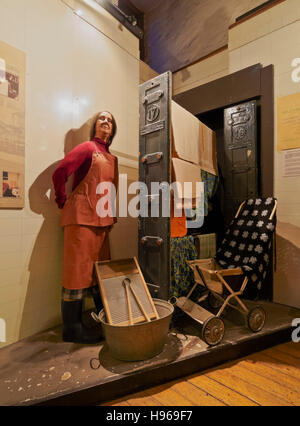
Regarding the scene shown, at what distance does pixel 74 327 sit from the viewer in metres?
1.96

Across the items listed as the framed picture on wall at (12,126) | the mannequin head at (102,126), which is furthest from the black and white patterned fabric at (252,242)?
the framed picture on wall at (12,126)

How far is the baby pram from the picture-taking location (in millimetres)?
2000

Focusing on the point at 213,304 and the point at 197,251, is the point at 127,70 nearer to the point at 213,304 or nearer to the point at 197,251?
the point at 197,251

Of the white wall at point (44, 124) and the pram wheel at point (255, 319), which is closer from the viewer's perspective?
the white wall at point (44, 124)

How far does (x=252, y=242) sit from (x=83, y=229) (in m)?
1.57

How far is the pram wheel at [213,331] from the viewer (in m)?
1.86

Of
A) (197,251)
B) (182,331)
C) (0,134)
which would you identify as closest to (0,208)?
(0,134)

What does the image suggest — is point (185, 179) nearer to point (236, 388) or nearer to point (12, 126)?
point (12, 126)

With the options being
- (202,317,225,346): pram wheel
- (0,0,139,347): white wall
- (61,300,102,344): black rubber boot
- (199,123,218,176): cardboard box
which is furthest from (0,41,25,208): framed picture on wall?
(199,123,218,176): cardboard box

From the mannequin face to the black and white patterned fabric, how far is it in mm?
Result: 1611

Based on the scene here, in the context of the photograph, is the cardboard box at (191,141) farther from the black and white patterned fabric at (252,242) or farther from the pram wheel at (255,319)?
the pram wheel at (255,319)

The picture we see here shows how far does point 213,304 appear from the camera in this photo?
265cm

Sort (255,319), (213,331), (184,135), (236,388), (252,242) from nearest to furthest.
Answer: (236,388), (213,331), (255,319), (252,242), (184,135)

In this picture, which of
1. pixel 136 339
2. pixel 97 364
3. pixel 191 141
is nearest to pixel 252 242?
pixel 191 141
